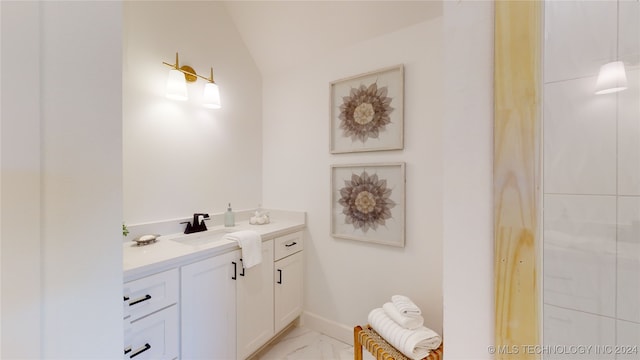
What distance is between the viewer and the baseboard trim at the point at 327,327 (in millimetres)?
1909

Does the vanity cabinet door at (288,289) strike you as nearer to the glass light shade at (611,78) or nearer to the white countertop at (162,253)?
the white countertop at (162,253)

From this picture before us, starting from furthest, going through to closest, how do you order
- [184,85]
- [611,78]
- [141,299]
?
[184,85] → [141,299] → [611,78]

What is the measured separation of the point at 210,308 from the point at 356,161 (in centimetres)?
138

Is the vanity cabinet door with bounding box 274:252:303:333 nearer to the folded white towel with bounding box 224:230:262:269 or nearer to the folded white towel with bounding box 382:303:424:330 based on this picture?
the folded white towel with bounding box 224:230:262:269

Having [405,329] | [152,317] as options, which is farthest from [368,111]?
[152,317]

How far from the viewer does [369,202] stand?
182 centimetres

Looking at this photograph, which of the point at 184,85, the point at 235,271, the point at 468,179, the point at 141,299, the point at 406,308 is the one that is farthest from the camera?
the point at 184,85

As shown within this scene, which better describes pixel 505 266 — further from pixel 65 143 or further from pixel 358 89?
pixel 358 89

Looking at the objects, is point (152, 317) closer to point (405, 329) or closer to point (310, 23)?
point (405, 329)

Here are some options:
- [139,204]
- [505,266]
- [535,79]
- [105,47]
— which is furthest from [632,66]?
[139,204]

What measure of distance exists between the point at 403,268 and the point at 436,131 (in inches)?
38.5

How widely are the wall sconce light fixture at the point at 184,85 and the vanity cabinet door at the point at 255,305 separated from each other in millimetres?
1149

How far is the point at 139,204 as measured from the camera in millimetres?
1501

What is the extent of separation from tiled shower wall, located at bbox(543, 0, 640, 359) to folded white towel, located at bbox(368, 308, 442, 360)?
790 millimetres
